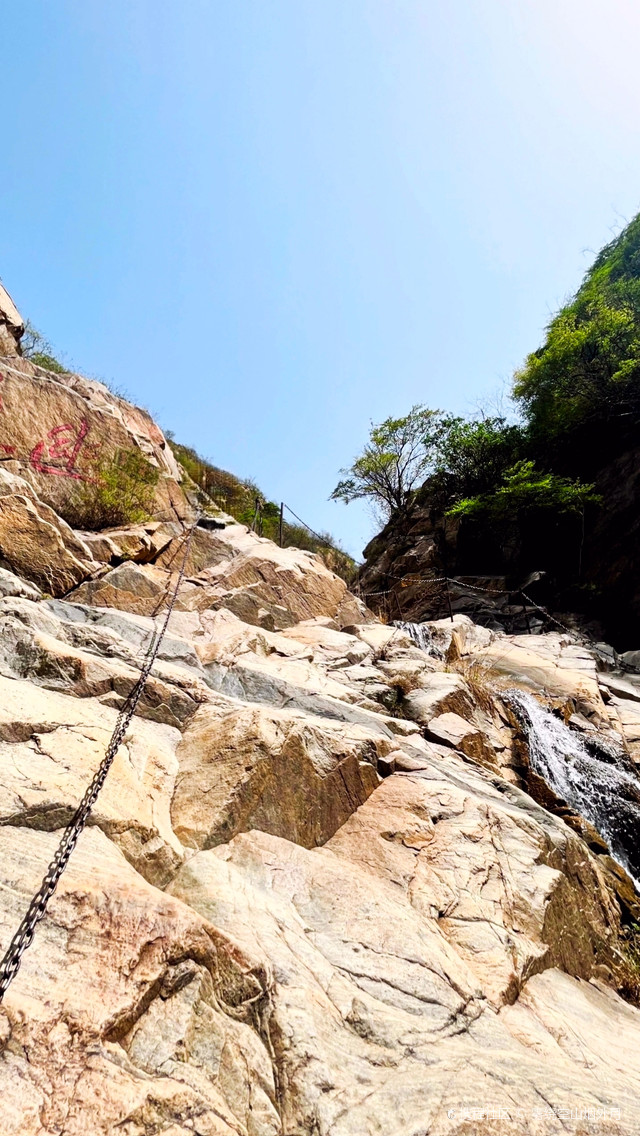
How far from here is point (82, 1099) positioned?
1703 millimetres

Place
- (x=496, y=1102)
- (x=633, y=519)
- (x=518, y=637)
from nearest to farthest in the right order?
(x=496, y=1102) → (x=518, y=637) → (x=633, y=519)

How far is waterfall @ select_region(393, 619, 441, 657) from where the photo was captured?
37.3ft

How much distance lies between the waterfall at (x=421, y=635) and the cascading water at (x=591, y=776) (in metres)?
2.21

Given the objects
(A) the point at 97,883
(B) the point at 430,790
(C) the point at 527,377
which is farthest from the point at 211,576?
(C) the point at 527,377

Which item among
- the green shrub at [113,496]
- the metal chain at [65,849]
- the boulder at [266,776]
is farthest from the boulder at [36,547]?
the boulder at [266,776]

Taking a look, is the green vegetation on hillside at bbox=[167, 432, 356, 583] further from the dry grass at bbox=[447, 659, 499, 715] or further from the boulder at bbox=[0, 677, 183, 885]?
the boulder at bbox=[0, 677, 183, 885]

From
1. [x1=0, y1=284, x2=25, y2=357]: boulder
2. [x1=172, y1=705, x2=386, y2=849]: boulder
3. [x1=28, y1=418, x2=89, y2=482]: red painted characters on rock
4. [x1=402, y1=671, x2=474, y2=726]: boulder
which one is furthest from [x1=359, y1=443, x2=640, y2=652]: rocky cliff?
[x1=0, y1=284, x2=25, y2=357]: boulder

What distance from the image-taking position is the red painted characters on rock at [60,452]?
350 inches

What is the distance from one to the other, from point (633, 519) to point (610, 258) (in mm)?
11949

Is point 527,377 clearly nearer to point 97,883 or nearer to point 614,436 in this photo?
point 614,436

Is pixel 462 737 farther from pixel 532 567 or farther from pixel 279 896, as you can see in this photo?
pixel 532 567

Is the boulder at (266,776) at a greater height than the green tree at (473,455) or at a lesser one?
lesser

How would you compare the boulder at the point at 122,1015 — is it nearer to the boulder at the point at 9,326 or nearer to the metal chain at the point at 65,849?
the metal chain at the point at 65,849

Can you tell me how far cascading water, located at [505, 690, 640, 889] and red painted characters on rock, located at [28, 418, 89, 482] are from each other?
890 cm
